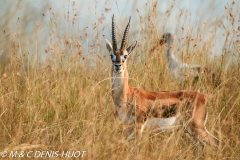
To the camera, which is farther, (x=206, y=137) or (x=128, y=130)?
(x=206, y=137)

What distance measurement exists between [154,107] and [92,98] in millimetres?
729

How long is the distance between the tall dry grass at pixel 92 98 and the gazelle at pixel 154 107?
5.0 inches

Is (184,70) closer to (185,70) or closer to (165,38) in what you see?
(185,70)

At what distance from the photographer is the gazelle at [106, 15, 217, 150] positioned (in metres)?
5.44

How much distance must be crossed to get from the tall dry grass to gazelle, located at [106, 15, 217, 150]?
5.0 inches

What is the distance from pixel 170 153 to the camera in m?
4.50

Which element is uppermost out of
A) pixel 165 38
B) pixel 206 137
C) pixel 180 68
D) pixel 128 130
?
pixel 165 38

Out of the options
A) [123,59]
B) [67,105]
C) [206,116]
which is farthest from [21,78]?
[206,116]

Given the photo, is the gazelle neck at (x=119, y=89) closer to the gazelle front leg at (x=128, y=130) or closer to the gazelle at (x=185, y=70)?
the gazelle front leg at (x=128, y=130)

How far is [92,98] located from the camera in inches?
231

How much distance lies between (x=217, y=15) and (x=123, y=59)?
2.71 m

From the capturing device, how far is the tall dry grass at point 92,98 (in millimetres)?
4723
